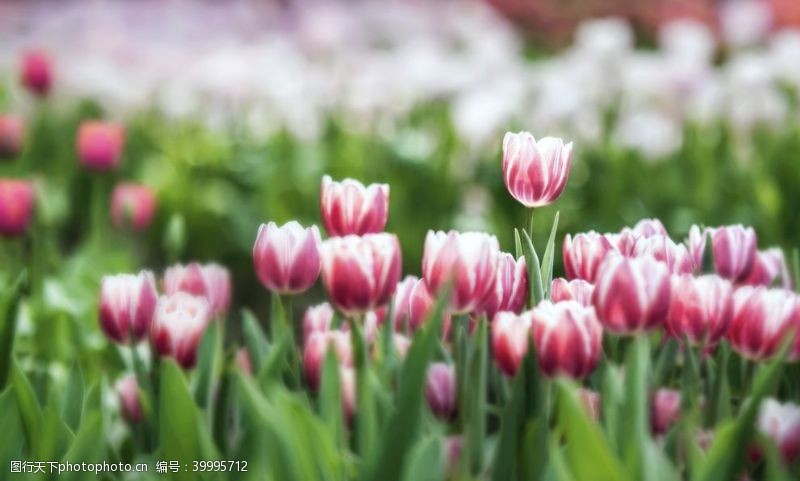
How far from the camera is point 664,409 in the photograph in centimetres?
126

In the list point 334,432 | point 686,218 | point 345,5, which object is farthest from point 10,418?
point 345,5

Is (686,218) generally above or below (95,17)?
below

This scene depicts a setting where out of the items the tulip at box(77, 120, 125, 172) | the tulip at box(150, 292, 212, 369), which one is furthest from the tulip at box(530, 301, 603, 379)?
the tulip at box(77, 120, 125, 172)

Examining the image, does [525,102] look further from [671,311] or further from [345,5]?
[345,5]

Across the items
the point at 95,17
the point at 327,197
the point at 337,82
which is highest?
the point at 95,17

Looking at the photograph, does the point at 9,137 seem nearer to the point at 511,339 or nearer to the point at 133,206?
the point at 133,206

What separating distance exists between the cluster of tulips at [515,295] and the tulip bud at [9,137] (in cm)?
211

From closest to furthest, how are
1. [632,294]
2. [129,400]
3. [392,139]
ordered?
1. [632,294]
2. [129,400]
3. [392,139]

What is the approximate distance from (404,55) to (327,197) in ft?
13.4

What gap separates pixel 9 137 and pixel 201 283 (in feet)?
6.84

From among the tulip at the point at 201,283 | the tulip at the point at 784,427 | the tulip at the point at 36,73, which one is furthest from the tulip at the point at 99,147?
the tulip at the point at 784,427

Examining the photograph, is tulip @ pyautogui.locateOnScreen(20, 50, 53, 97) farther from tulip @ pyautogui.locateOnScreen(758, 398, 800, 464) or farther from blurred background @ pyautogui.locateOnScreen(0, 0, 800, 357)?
tulip @ pyautogui.locateOnScreen(758, 398, 800, 464)

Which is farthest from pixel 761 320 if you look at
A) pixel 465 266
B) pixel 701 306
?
pixel 465 266

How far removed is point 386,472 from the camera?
3.52ft
